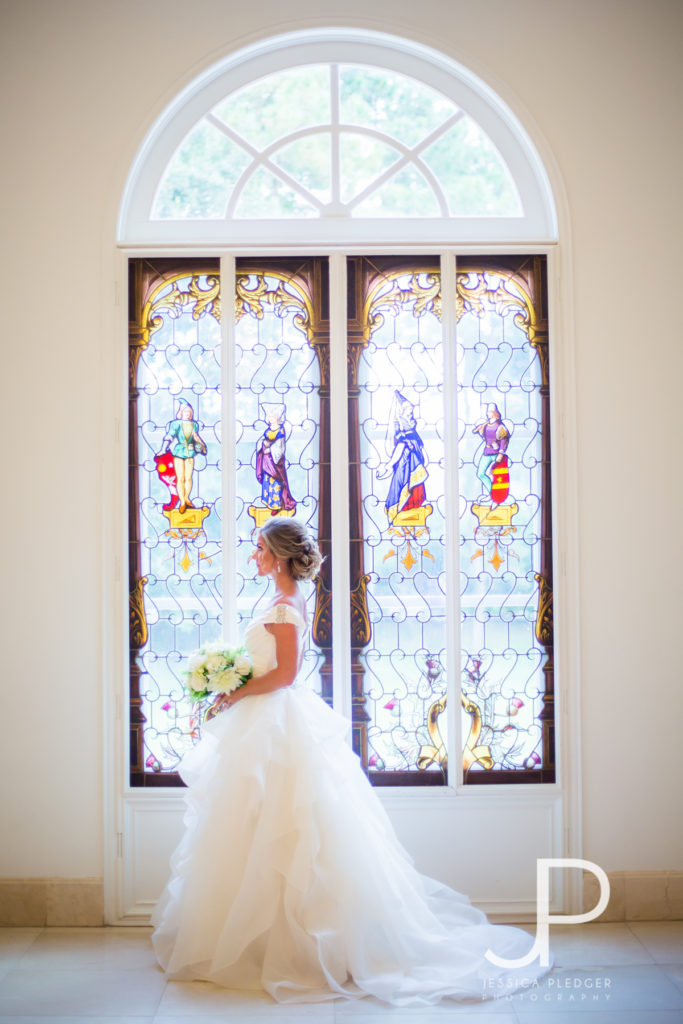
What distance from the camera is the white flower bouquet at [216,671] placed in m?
3.54

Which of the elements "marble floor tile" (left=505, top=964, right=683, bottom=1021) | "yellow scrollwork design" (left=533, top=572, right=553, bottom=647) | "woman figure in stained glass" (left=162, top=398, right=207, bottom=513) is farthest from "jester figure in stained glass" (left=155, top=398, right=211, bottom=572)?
"marble floor tile" (left=505, top=964, right=683, bottom=1021)

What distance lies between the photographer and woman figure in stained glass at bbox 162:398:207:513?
420cm

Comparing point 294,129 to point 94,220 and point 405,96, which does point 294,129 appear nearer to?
point 405,96

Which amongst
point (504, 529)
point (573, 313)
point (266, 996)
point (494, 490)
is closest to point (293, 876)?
point (266, 996)

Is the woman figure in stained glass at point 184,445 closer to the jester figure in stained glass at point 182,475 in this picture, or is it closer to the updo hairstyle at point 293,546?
the jester figure in stained glass at point 182,475

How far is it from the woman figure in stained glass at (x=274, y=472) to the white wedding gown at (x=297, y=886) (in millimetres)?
701

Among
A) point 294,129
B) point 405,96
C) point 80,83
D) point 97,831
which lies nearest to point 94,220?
point 80,83

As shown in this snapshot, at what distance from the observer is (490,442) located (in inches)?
166

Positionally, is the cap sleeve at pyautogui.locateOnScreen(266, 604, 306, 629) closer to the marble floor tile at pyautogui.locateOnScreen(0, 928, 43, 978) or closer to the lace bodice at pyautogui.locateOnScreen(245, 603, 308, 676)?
the lace bodice at pyautogui.locateOnScreen(245, 603, 308, 676)

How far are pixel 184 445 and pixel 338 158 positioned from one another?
1.57 m

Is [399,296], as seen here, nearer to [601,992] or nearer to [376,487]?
[376,487]

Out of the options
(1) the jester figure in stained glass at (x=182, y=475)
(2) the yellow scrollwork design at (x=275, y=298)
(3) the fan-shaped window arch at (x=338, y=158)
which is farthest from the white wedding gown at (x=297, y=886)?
(3) the fan-shaped window arch at (x=338, y=158)

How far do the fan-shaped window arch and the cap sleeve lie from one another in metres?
1.79

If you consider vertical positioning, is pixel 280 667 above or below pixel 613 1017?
above
